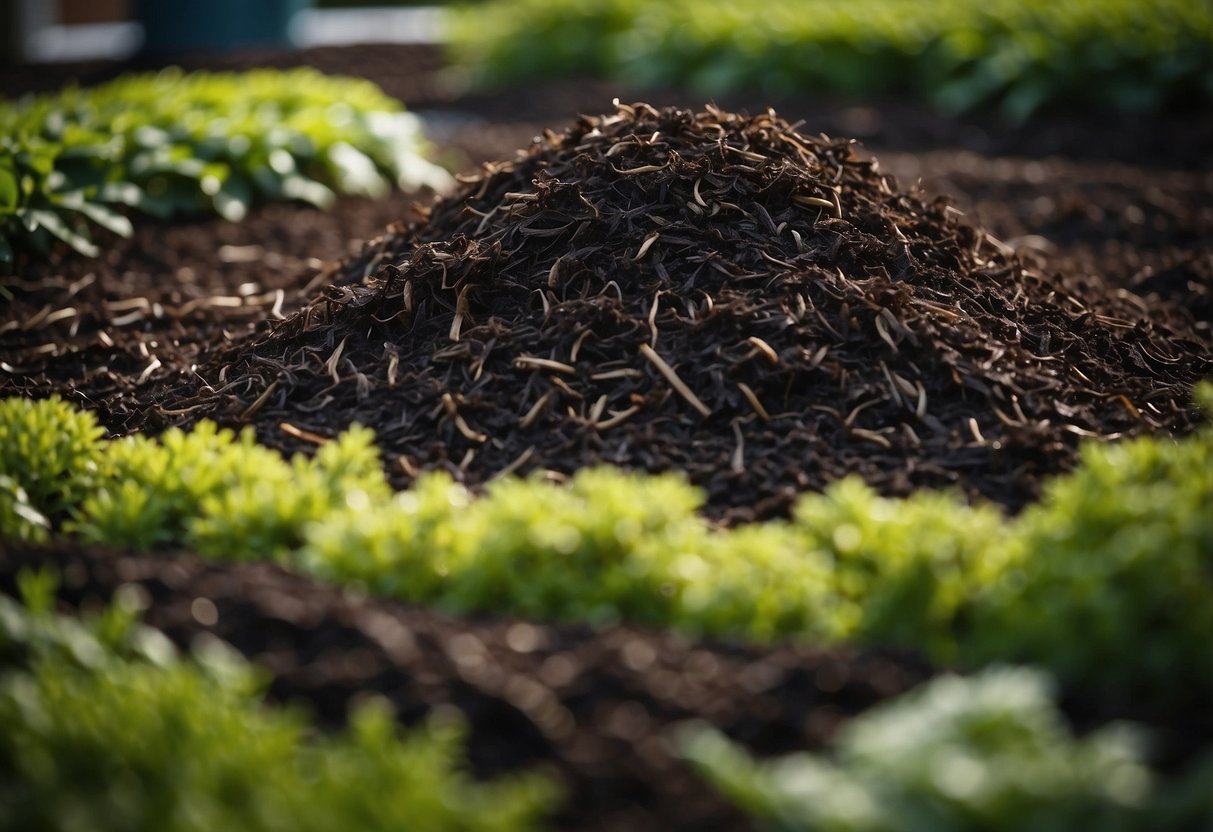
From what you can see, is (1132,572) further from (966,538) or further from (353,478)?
(353,478)

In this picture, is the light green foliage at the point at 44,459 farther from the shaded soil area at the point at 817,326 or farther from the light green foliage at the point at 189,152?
the light green foliage at the point at 189,152

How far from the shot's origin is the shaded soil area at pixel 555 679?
2156 millimetres

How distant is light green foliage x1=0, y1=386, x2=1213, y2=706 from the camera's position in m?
2.33

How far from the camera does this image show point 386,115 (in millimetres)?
7484

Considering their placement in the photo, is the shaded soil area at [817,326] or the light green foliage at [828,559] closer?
the light green foliage at [828,559]

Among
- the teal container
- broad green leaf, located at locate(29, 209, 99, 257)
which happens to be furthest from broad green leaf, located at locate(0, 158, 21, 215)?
the teal container

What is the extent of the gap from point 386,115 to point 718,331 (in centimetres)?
450

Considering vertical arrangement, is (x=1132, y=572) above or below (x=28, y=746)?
above

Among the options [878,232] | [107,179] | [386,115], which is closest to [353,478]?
[878,232]

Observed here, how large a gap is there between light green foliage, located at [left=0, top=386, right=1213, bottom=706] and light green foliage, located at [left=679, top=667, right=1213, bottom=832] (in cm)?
30

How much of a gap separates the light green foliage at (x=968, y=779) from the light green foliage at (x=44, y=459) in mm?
2163

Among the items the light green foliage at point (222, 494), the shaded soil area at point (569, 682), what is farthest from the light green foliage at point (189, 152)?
the shaded soil area at point (569, 682)

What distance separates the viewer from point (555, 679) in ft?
7.75

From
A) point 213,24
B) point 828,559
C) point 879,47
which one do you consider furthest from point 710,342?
point 213,24
